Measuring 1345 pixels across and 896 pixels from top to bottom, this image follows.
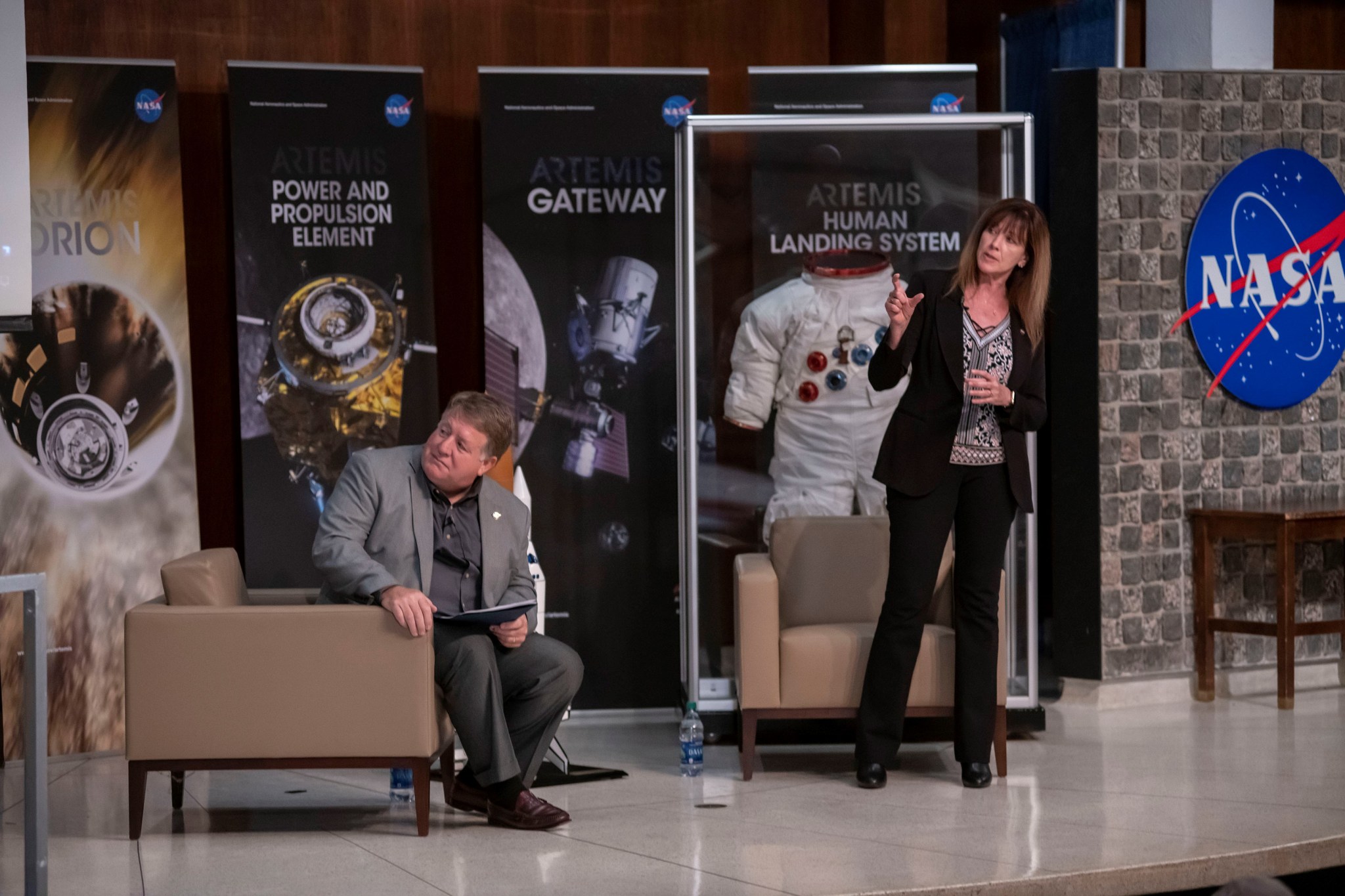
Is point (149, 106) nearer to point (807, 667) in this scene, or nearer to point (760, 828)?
point (807, 667)

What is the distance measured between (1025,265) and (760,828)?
1.72m

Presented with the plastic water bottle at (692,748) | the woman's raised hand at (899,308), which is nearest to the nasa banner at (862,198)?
the woman's raised hand at (899,308)

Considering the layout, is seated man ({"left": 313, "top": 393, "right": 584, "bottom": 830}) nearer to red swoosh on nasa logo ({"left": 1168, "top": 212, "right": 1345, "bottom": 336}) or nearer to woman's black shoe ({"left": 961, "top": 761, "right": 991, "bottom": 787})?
woman's black shoe ({"left": 961, "top": 761, "right": 991, "bottom": 787})

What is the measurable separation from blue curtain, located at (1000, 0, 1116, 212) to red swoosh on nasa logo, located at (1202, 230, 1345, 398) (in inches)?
35.1

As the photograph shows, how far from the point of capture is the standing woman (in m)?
4.15

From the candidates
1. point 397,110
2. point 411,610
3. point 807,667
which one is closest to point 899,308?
point 807,667

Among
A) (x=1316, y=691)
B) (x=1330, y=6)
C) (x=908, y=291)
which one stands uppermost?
(x=1330, y=6)

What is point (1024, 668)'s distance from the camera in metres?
4.96

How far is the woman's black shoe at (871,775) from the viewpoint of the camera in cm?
421

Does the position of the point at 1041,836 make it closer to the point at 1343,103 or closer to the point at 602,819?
the point at 602,819

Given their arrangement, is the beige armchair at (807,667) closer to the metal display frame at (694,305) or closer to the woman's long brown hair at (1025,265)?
the metal display frame at (694,305)

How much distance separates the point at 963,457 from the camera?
165 inches

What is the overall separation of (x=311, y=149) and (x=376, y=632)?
217cm

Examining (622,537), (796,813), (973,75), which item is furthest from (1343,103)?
(796,813)
